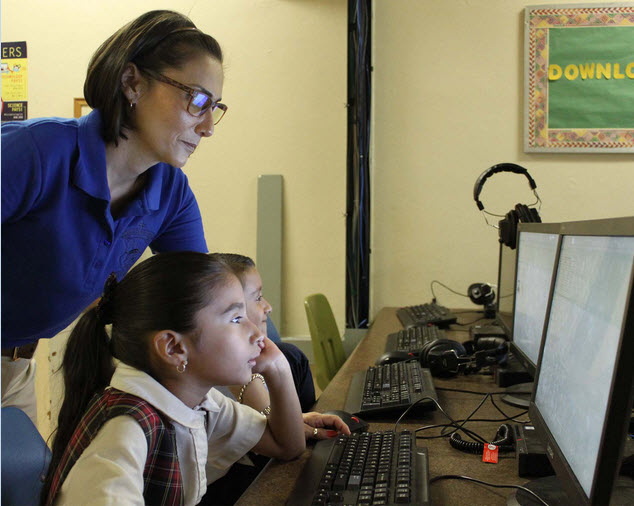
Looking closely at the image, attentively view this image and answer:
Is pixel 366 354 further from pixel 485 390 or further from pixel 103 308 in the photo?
pixel 103 308

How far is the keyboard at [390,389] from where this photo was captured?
120 centimetres

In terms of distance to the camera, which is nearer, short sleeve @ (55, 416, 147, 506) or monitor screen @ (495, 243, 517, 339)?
short sleeve @ (55, 416, 147, 506)

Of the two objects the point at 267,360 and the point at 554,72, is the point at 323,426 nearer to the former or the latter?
the point at 267,360

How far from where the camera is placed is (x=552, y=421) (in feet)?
2.63

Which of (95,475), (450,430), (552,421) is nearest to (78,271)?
(95,475)

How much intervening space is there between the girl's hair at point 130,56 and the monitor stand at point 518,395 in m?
0.92

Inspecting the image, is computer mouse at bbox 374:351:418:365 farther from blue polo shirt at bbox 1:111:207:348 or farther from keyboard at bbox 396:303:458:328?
blue polo shirt at bbox 1:111:207:348

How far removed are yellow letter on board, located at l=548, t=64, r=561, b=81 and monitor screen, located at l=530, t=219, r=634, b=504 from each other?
2178mm

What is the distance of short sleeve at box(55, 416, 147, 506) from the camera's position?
0.72 meters

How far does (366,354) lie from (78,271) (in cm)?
96

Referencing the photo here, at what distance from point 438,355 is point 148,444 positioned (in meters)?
0.88

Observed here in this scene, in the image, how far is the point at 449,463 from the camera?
0.94 metres

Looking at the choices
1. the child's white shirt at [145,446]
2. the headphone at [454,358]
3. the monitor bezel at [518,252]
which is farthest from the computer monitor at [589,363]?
the headphone at [454,358]

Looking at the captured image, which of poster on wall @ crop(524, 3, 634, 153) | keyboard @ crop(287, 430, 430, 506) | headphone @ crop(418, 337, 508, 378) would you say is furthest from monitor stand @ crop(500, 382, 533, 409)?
poster on wall @ crop(524, 3, 634, 153)
